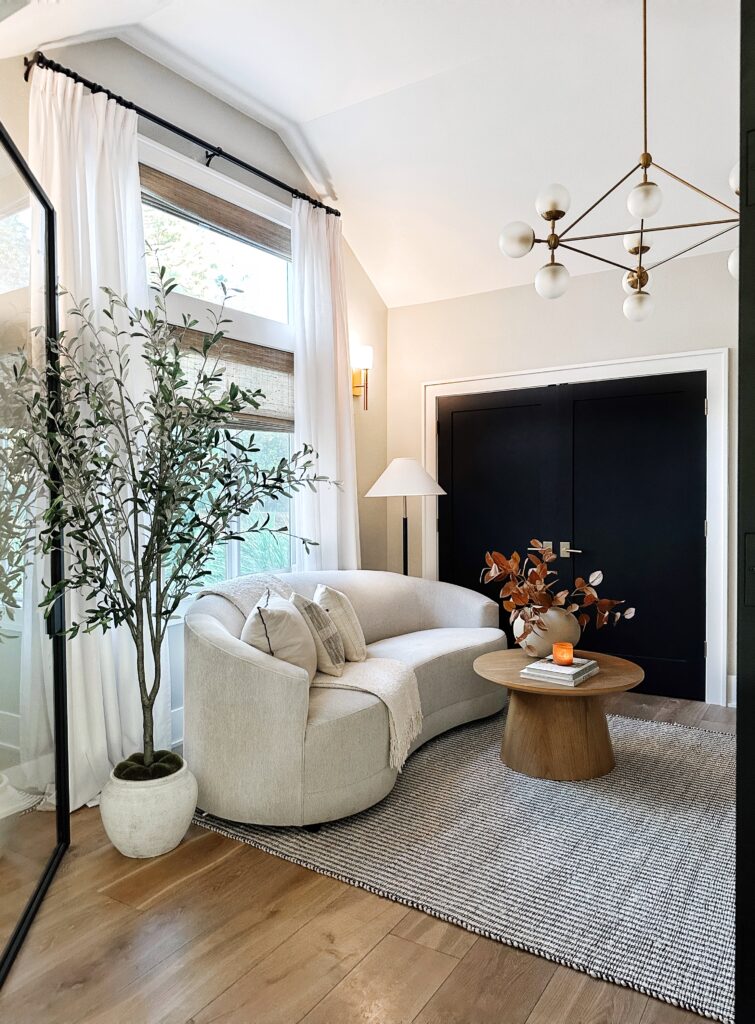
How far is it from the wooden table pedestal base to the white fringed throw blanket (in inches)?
19.2

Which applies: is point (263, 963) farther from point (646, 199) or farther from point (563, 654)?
point (646, 199)

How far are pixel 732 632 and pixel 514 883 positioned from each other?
8.43 ft

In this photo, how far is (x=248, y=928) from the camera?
2082mm

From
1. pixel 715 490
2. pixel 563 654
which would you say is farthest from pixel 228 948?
pixel 715 490

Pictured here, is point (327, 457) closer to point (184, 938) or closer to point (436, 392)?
point (436, 392)

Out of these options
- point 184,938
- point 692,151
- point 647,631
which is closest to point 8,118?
point 184,938

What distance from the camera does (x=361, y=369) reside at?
4977 mm

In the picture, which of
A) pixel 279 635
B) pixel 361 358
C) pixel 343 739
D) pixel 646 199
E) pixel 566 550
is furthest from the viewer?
pixel 361 358

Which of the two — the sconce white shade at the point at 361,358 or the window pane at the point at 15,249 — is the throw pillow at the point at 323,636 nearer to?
the window pane at the point at 15,249

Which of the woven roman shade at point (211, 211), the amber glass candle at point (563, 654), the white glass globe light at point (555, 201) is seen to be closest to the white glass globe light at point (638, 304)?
the white glass globe light at point (555, 201)

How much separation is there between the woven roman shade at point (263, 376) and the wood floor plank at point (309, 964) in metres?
2.57

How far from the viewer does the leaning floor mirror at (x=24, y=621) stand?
1.98 m

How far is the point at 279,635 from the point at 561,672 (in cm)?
119

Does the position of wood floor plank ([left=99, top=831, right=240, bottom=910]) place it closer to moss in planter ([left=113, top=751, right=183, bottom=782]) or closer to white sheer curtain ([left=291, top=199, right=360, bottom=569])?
moss in planter ([left=113, top=751, right=183, bottom=782])
